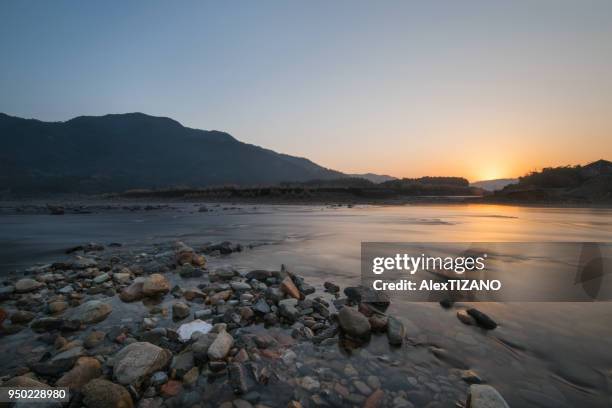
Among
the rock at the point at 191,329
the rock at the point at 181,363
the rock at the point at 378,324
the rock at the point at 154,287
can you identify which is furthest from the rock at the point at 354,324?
the rock at the point at 154,287

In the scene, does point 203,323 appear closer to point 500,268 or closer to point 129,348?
point 129,348

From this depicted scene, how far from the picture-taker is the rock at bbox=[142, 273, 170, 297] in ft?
17.2

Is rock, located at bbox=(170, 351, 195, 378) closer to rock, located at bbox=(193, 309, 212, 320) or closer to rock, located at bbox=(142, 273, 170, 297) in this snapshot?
rock, located at bbox=(193, 309, 212, 320)

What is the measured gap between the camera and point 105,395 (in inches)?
98.7

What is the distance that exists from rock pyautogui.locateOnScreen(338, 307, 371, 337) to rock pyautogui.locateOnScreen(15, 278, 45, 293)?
584 centimetres

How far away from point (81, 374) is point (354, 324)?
3.02 m

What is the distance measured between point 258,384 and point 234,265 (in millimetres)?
5003

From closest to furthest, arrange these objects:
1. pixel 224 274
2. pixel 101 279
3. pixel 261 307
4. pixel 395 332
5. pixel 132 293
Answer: pixel 395 332, pixel 261 307, pixel 132 293, pixel 101 279, pixel 224 274

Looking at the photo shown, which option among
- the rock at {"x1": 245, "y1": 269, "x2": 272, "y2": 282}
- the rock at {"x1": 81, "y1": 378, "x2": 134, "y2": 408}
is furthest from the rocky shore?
the rock at {"x1": 245, "y1": 269, "x2": 272, "y2": 282}

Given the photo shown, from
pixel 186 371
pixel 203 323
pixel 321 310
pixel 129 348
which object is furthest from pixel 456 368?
pixel 129 348

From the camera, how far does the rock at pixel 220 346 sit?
317cm

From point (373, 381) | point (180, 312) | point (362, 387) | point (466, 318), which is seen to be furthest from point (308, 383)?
point (466, 318)

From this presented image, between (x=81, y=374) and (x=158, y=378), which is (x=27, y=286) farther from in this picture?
(x=158, y=378)

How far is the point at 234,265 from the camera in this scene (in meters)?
7.65
